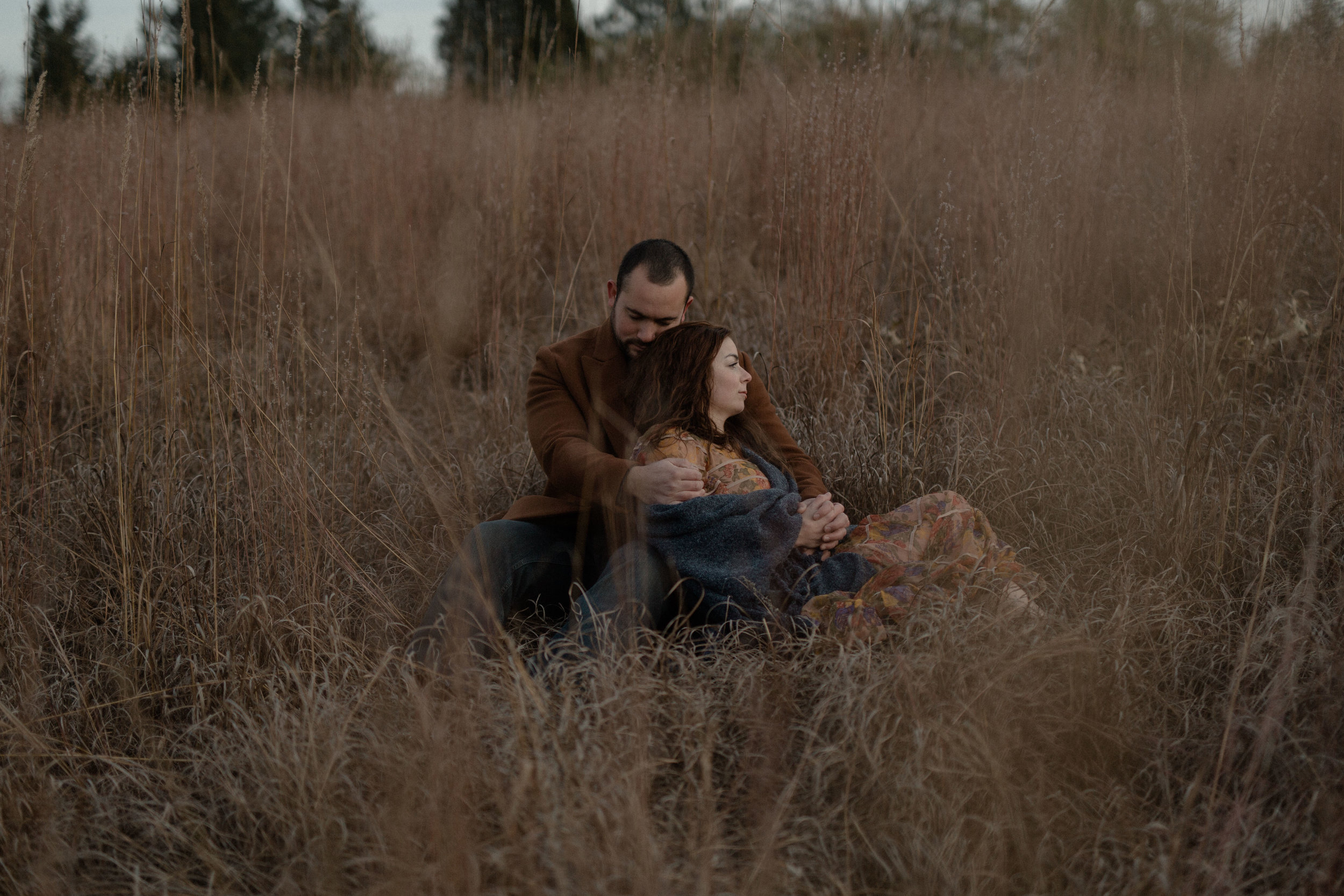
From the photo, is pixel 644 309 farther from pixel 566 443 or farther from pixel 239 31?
pixel 239 31

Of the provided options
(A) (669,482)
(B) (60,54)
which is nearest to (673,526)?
(A) (669,482)

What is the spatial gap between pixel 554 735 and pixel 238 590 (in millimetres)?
890

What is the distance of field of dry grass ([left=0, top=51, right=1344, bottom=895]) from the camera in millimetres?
1306

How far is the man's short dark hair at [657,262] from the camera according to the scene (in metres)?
2.02

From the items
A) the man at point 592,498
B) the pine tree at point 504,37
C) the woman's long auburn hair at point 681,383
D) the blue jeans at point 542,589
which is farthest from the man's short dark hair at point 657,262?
the pine tree at point 504,37

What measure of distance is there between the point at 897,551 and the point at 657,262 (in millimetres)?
813

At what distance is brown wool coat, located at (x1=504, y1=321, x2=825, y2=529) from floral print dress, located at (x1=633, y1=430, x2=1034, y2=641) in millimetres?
140

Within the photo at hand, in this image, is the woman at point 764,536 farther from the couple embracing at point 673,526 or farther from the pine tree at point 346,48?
the pine tree at point 346,48

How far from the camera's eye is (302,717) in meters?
1.62

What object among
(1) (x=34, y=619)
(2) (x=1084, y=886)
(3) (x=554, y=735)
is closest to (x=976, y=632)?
(2) (x=1084, y=886)

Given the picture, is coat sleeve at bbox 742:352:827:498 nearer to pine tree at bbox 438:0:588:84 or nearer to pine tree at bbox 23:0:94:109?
pine tree at bbox 438:0:588:84

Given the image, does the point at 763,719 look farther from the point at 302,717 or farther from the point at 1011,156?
the point at 1011,156

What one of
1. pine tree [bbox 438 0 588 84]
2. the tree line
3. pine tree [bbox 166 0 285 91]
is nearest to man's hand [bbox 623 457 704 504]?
the tree line

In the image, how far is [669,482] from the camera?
1.75 metres
